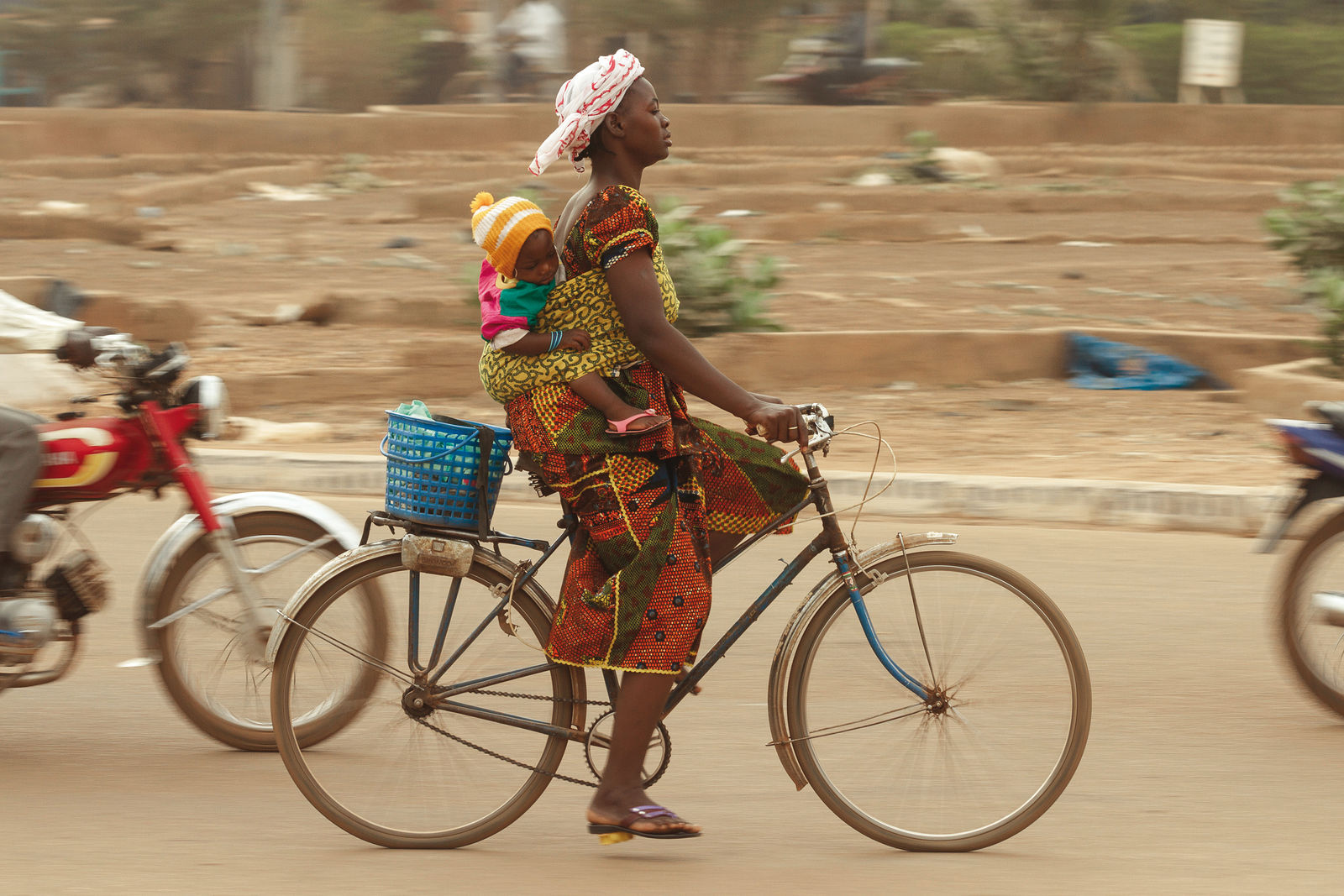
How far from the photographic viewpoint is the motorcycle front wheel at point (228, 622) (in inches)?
177

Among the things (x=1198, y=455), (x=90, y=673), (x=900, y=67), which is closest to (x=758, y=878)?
(x=90, y=673)

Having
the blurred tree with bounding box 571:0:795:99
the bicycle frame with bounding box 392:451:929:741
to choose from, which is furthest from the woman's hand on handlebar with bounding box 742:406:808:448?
the blurred tree with bounding box 571:0:795:99

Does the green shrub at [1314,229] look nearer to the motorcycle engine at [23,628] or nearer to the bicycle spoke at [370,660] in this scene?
the bicycle spoke at [370,660]

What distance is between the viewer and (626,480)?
3.54 m

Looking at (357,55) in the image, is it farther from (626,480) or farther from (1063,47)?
(626,480)

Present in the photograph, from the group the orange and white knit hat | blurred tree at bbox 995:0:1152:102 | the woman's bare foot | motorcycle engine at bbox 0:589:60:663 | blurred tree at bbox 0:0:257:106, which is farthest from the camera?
blurred tree at bbox 0:0:257:106

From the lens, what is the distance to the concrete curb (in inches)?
294

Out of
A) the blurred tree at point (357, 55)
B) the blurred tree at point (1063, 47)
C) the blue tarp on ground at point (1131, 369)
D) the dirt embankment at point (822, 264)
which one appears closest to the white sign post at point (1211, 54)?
the blurred tree at point (1063, 47)

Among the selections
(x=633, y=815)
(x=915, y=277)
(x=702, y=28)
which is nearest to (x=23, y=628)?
(x=633, y=815)

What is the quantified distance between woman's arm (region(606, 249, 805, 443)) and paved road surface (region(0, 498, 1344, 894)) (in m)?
0.94

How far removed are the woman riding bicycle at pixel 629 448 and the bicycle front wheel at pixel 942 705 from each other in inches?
11.9

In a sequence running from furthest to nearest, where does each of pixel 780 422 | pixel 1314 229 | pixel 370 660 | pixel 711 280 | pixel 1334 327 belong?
1. pixel 1314 229
2. pixel 711 280
3. pixel 1334 327
4. pixel 370 660
5. pixel 780 422

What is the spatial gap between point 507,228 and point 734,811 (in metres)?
1.58

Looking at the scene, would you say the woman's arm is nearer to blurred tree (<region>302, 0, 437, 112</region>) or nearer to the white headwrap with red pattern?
the white headwrap with red pattern
